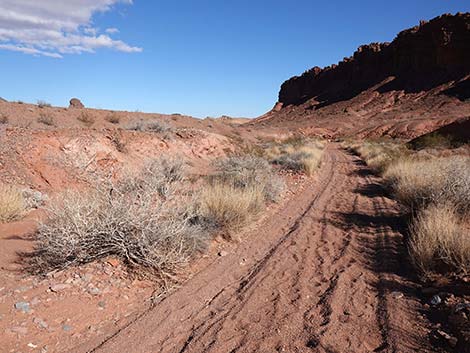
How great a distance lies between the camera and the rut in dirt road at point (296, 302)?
3.63 meters

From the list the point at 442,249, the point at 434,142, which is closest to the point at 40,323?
the point at 442,249

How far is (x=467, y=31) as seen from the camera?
53.8 meters

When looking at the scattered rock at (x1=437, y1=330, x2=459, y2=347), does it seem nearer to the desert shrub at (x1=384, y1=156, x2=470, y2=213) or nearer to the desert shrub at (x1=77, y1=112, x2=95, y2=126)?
the desert shrub at (x1=384, y1=156, x2=470, y2=213)

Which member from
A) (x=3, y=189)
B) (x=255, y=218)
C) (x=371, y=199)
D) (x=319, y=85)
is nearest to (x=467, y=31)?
(x=319, y=85)

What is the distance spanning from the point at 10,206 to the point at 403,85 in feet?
217

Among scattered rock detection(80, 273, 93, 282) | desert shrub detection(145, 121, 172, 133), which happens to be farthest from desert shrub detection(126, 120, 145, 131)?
scattered rock detection(80, 273, 93, 282)

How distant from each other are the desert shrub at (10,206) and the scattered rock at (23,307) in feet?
12.2

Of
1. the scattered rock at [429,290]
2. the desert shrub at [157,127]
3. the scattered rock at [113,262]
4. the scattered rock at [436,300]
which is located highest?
the desert shrub at [157,127]

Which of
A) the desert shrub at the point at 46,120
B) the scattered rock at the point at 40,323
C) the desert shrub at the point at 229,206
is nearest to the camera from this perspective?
the scattered rock at the point at 40,323

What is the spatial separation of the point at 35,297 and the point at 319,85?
92.5 m

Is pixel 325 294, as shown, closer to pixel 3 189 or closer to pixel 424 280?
pixel 424 280

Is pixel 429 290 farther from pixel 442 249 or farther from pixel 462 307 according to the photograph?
pixel 442 249

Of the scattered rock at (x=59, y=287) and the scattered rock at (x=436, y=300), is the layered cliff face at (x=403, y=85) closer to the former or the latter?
the scattered rock at (x=436, y=300)

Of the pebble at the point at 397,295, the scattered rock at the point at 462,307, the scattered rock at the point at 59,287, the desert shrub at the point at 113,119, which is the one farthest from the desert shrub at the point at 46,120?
the scattered rock at the point at 462,307
